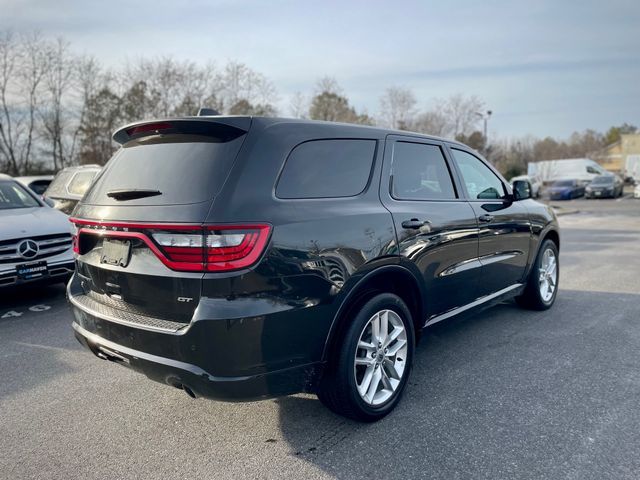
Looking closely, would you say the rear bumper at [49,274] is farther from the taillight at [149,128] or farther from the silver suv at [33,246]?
the taillight at [149,128]

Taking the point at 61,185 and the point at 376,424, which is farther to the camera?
the point at 61,185

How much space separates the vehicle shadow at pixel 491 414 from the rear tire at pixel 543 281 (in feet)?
2.21

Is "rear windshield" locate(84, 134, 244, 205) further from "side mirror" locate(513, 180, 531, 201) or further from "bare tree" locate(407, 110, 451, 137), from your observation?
"bare tree" locate(407, 110, 451, 137)

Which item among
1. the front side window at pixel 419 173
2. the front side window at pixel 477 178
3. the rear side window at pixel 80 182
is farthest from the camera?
the rear side window at pixel 80 182

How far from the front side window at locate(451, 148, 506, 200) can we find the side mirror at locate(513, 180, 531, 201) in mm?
158

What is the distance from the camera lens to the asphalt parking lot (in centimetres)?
248

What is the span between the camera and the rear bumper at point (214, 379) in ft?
7.69

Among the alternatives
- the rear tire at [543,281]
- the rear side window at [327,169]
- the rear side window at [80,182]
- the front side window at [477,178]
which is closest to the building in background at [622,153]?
the rear tire at [543,281]

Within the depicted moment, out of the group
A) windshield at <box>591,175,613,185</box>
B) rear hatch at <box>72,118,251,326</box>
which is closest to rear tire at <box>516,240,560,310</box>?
rear hatch at <box>72,118,251,326</box>

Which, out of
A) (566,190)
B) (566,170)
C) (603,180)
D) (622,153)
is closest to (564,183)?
(566,190)

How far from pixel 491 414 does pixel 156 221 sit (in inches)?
91.9

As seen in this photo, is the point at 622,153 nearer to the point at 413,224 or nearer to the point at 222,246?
the point at 413,224

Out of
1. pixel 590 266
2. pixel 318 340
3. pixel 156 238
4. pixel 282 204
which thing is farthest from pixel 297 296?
pixel 590 266

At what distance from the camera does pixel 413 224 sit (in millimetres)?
3178
